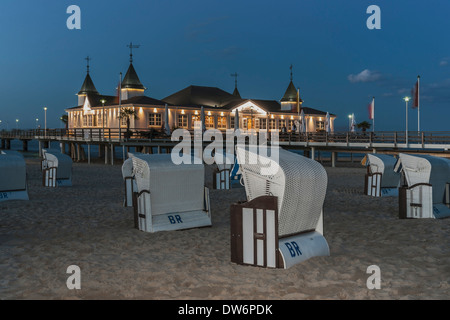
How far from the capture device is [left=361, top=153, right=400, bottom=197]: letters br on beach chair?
48.0ft

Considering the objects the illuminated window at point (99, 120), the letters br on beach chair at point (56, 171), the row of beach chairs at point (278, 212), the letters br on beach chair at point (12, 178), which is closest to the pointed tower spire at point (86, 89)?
the illuminated window at point (99, 120)

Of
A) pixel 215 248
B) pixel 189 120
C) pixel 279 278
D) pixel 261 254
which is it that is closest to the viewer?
pixel 279 278

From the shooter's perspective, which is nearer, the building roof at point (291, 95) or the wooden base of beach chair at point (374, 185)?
the wooden base of beach chair at point (374, 185)

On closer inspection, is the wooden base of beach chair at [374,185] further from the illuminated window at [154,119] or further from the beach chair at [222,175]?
the illuminated window at [154,119]

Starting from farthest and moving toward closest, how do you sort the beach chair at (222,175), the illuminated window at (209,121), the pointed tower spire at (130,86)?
the pointed tower spire at (130,86) → the illuminated window at (209,121) → the beach chair at (222,175)

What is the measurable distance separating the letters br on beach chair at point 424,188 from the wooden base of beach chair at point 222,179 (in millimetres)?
7610

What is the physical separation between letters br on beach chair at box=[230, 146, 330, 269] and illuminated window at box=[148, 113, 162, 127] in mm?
37897

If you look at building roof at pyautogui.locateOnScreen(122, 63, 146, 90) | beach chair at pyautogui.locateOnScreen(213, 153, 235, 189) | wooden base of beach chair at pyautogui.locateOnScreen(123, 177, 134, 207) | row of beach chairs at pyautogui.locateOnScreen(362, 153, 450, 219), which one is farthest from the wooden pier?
wooden base of beach chair at pyautogui.locateOnScreen(123, 177, 134, 207)

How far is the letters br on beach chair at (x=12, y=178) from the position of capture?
12625 mm

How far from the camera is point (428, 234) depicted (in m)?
8.22

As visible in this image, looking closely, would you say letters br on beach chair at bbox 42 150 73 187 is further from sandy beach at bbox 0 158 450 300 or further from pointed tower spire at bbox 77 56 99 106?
pointed tower spire at bbox 77 56 99 106

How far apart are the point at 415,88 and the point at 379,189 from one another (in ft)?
58.5
